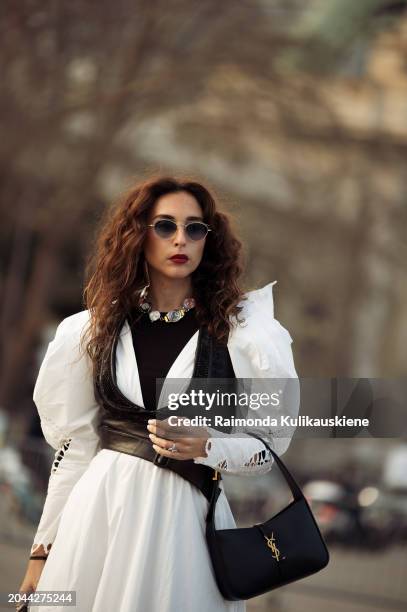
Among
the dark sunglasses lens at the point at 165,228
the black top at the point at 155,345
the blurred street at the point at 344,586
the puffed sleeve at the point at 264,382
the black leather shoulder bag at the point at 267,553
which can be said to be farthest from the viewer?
the blurred street at the point at 344,586

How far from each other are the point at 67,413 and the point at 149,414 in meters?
0.34

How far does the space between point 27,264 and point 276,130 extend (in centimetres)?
690

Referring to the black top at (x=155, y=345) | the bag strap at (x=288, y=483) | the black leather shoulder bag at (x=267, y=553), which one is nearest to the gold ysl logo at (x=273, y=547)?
the black leather shoulder bag at (x=267, y=553)

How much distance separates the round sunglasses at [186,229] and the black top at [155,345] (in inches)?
9.3

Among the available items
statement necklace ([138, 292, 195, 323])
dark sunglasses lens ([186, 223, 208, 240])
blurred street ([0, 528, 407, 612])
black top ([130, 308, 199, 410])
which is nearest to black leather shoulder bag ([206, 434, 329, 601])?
black top ([130, 308, 199, 410])

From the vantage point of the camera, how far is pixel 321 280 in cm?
2016

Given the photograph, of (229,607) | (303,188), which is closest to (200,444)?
(229,607)

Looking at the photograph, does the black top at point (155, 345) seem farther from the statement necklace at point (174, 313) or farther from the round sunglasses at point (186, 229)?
the round sunglasses at point (186, 229)

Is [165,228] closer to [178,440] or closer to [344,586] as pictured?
[178,440]

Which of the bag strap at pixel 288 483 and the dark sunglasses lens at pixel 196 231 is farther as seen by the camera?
the dark sunglasses lens at pixel 196 231

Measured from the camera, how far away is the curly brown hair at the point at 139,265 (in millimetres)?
3639

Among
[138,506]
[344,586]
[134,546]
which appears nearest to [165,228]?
[138,506]

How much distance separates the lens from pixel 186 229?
3.62 m

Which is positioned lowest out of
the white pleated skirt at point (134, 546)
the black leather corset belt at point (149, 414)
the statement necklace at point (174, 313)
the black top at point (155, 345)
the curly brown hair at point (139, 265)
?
the white pleated skirt at point (134, 546)
